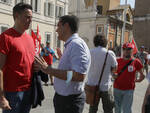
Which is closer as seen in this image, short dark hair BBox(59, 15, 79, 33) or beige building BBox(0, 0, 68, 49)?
short dark hair BBox(59, 15, 79, 33)

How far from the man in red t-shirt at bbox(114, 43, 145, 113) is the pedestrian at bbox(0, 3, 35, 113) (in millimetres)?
1998

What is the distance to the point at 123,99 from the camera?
11.8 feet

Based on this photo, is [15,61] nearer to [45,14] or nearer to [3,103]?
[3,103]

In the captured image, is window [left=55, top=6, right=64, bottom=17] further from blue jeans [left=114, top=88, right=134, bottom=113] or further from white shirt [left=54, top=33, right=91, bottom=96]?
white shirt [left=54, top=33, right=91, bottom=96]

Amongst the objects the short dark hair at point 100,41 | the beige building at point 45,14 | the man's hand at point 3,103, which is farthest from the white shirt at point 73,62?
the beige building at point 45,14

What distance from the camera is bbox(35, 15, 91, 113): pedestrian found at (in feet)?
6.29

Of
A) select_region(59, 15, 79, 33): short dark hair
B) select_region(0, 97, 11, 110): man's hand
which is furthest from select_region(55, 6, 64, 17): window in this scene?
select_region(0, 97, 11, 110): man's hand

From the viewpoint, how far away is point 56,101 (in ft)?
7.22

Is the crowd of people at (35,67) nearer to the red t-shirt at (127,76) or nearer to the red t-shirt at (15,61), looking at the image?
the red t-shirt at (15,61)

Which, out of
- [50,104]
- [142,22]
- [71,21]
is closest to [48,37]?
[142,22]

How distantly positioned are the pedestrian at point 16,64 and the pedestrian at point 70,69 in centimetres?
29

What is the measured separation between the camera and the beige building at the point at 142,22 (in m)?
29.9

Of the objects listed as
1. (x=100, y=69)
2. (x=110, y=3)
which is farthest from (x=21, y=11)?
(x=110, y=3)

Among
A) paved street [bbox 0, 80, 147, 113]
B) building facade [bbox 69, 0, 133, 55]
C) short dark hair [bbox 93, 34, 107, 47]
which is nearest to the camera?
short dark hair [bbox 93, 34, 107, 47]
